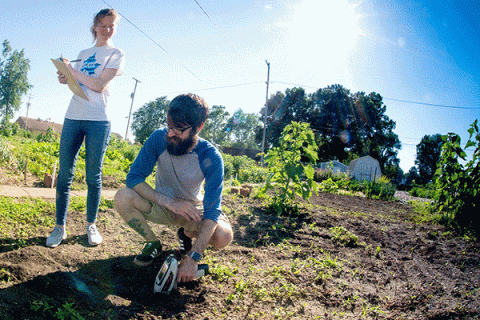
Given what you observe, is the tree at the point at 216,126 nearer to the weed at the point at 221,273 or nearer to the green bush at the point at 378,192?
the green bush at the point at 378,192

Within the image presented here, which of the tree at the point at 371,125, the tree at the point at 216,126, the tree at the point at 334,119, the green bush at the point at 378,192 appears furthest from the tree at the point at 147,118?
the green bush at the point at 378,192

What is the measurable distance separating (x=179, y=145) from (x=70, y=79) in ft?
2.97

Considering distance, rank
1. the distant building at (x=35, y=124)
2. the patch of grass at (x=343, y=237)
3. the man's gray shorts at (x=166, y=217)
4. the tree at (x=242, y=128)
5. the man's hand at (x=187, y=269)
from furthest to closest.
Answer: the tree at (x=242, y=128), the distant building at (x=35, y=124), the patch of grass at (x=343, y=237), the man's gray shorts at (x=166, y=217), the man's hand at (x=187, y=269)

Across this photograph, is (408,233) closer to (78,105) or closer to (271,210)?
(271,210)

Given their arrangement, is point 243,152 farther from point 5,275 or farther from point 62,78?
point 5,275

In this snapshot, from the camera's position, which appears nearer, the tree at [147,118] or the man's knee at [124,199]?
the man's knee at [124,199]

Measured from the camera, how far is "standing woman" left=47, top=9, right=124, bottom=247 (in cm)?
206

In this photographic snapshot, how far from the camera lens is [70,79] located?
78.6 inches

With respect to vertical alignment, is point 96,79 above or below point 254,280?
above

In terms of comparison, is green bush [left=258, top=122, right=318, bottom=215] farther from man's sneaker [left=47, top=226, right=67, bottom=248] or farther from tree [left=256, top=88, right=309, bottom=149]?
tree [left=256, top=88, right=309, bottom=149]

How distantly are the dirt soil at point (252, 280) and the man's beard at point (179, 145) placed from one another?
0.82 meters

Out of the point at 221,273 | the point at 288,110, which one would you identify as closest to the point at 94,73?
the point at 221,273

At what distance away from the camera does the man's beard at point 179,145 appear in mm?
1872

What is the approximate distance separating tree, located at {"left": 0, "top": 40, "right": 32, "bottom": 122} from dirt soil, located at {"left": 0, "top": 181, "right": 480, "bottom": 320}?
36.4 metres
